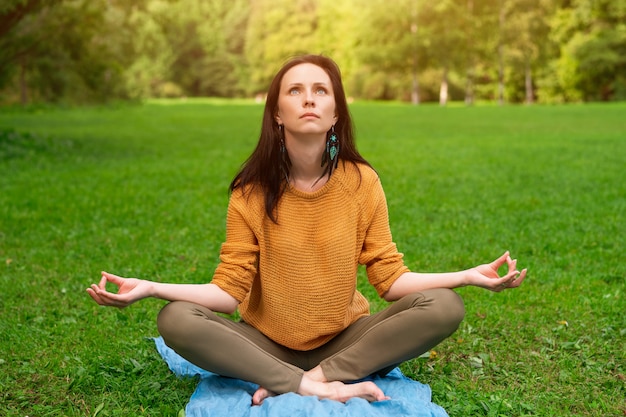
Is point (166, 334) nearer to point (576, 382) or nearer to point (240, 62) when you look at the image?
point (576, 382)

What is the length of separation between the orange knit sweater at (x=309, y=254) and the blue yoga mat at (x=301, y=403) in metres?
0.32

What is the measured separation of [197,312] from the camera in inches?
121

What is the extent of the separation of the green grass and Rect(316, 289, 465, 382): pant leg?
364 mm

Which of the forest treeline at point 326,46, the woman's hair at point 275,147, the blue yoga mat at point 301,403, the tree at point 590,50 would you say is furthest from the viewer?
the tree at point 590,50

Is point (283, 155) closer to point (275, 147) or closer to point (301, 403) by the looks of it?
point (275, 147)

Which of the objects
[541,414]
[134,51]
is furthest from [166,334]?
[134,51]

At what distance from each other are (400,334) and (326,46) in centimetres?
6195

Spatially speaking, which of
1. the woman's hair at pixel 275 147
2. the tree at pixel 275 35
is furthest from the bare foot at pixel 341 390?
the tree at pixel 275 35

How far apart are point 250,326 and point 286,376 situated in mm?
415

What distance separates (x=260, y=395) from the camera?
3.10 metres

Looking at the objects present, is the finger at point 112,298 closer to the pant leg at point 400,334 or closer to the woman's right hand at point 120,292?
the woman's right hand at point 120,292

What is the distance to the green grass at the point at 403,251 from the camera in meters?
3.49

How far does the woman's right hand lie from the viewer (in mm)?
2809

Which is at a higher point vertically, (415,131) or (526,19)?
(526,19)
